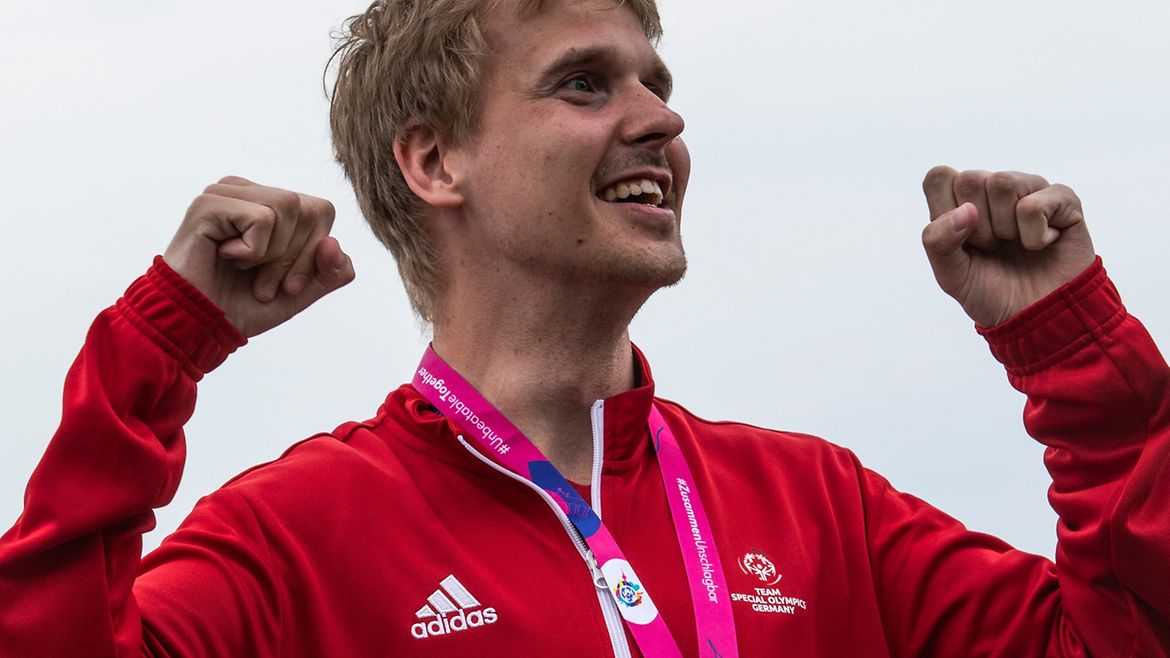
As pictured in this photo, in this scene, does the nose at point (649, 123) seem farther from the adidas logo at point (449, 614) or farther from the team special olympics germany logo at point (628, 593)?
the adidas logo at point (449, 614)

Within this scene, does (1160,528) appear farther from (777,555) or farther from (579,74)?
(579,74)

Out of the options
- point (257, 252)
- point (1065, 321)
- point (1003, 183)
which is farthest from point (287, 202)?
point (1065, 321)

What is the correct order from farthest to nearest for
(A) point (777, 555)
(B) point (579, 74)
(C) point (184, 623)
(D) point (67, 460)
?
(B) point (579, 74) < (A) point (777, 555) < (C) point (184, 623) < (D) point (67, 460)

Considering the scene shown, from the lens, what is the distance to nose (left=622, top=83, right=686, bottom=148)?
3979mm

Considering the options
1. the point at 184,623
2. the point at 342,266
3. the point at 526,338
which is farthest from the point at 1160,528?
the point at 184,623

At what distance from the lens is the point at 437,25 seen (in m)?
4.23

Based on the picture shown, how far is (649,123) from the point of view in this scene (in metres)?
3.98

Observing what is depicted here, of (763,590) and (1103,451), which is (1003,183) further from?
(763,590)

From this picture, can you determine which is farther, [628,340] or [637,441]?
[628,340]

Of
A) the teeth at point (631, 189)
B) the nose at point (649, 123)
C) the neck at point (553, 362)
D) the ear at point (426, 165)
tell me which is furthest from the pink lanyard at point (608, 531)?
the nose at point (649, 123)

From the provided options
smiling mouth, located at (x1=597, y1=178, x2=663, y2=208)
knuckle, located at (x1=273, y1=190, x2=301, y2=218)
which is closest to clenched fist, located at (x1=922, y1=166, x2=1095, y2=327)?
smiling mouth, located at (x1=597, y1=178, x2=663, y2=208)

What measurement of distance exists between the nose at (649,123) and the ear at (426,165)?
48 cm

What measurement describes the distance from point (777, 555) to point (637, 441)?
1.39ft

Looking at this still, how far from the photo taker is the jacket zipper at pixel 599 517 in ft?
11.5
